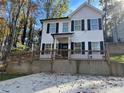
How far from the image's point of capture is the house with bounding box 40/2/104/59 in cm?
1897

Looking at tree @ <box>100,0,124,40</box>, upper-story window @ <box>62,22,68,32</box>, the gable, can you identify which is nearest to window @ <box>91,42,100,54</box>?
the gable

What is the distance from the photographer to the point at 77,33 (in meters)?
19.9

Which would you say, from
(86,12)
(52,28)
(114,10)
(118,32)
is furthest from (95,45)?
(114,10)

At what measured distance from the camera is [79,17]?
2044 centimetres

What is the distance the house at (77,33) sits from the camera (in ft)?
62.2

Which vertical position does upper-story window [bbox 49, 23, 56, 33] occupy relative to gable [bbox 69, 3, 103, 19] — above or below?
below

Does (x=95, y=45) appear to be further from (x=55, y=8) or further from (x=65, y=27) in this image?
(x=55, y=8)

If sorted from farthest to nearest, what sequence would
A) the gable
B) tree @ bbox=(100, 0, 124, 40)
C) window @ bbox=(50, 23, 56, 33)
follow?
tree @ bbox=(100, 0, 124, 40)
window @ bbox=(50, 23, 56, 33)
the gable

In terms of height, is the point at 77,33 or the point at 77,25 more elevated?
the point at 77,25

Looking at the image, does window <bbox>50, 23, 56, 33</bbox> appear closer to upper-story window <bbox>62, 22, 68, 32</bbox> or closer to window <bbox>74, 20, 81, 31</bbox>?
upper-story window <bbox>62, 22, 68, 32</bbox>

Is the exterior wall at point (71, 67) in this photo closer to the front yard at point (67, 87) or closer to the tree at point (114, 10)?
the front yard at point (67, 87)

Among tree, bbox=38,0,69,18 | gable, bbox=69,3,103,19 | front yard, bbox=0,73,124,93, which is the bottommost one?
front yard, bbox=0,73,124,93

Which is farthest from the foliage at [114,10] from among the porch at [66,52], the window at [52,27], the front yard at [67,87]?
the front yard at [67,87]

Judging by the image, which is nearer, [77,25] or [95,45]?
[95,45]
